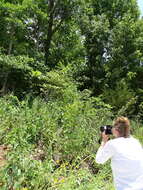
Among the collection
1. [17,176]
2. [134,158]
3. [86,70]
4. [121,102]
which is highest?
[86,70]

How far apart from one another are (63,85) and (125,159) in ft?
23.6

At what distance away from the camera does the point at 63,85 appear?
10211 mm

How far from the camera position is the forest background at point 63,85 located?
169 inches

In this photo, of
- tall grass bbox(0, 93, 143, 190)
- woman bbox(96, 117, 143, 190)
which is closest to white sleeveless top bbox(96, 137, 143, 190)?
woman bbox(96, 117, 143, 190)

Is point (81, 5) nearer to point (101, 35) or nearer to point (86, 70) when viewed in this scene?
point (101, 35)

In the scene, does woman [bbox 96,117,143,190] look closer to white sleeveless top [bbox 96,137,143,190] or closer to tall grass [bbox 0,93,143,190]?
white sleeveless top [bbox 96,137,143,190]

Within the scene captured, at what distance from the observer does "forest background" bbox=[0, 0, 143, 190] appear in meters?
4.29

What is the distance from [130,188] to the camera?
3066 millimetres

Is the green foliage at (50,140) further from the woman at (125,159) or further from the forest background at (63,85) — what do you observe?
the woman at (125,159)

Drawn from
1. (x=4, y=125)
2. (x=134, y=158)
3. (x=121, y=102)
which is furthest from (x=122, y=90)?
(x=134, y=158)

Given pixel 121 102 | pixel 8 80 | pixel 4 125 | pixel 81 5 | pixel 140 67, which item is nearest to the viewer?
pixel 4 125

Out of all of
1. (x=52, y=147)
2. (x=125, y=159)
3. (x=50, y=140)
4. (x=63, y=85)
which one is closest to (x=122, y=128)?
(x=125, y=159)

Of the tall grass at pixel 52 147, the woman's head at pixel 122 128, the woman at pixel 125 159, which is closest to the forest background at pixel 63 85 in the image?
the tall grass at pixel 52 147

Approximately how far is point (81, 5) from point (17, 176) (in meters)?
14.6
